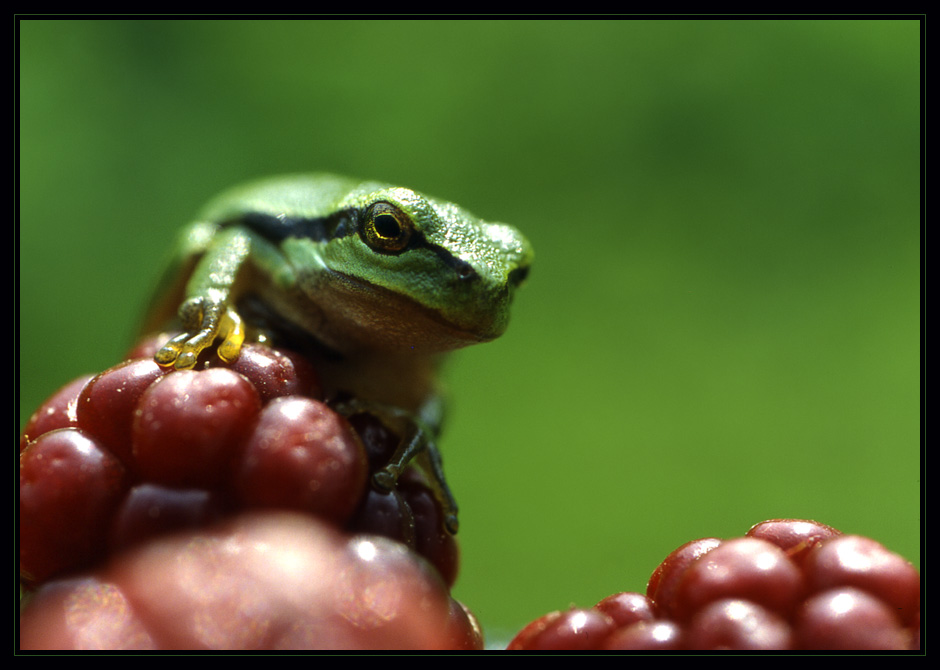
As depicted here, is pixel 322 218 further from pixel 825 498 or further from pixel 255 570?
pixel 825 498

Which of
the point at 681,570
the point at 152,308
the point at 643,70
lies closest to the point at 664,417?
the point at 643,70

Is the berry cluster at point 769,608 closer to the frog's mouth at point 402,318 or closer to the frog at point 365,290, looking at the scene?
the frog at point 365,290

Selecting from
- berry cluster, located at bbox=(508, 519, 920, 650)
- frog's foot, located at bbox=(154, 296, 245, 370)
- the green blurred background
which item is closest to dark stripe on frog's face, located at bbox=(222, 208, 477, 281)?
frog's foot, located at bbox=(154, 296, 245, 370)

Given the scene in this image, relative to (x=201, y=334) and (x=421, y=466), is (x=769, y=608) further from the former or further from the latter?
(x=201, y=334)

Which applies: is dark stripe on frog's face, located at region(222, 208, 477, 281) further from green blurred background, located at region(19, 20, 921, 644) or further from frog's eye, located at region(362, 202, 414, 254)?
green blurred background, located at region(19, 20, 921, 644)

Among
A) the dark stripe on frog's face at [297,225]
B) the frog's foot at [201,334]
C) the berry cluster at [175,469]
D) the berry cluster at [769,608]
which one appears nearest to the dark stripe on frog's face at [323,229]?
the dark stripe on frog's face at [297,225]

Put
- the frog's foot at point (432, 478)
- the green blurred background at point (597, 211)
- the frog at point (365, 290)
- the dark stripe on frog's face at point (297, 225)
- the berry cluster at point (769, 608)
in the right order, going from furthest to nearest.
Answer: the green blurred background at point (597, 211), the dark stripe on frog's face at point (297, 225), the frog at point (365, 290), the frog's foot at point (432, 478), the berry cluster at point (769, 608)
